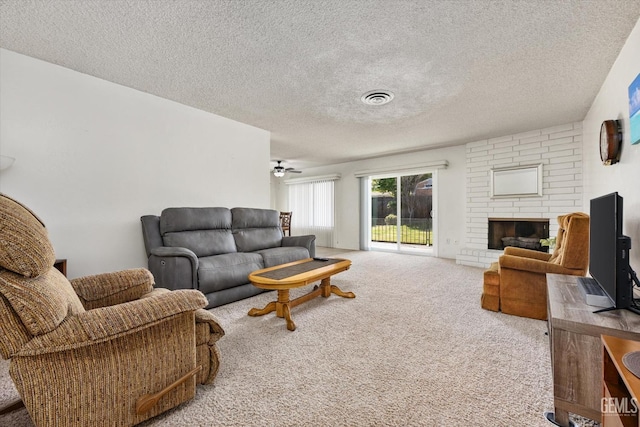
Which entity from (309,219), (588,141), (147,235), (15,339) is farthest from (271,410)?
(309,219)

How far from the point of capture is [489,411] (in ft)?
4.48

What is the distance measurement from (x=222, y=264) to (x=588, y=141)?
5.02 meters

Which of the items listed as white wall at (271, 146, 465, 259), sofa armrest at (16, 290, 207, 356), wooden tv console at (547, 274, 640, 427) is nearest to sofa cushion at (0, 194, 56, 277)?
sofa armrest at (16, 290, 207, 356)

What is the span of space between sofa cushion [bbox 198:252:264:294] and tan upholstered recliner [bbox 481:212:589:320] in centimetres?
256

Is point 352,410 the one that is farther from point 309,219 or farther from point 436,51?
point 309,219

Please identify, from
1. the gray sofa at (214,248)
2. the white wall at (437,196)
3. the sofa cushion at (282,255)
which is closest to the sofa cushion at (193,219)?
the gray sofa at (214,248)

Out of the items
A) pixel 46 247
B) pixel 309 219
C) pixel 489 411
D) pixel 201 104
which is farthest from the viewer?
pixel 309 219

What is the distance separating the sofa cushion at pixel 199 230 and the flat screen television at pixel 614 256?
341 cm

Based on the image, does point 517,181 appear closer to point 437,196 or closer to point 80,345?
point 437,196

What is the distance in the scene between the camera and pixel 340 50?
2234 millimetres

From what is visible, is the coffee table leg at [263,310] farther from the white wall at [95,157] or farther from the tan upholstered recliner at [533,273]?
the tan upholstered recliner at [533,273]

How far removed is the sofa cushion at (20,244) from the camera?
96cm

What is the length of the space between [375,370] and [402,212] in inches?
202

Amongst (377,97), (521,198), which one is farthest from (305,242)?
(521,198)
